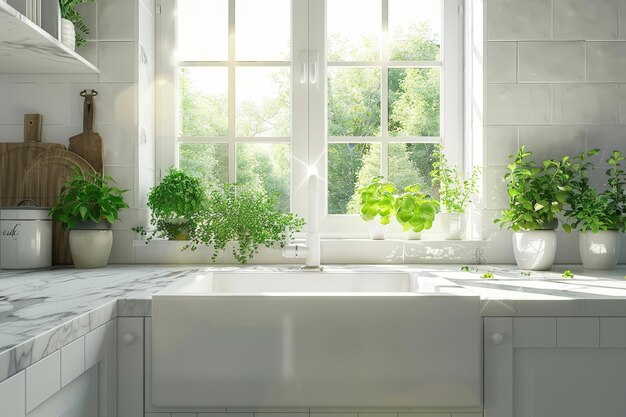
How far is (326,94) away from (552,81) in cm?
83

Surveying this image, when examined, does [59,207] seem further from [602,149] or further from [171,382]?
[602,149]

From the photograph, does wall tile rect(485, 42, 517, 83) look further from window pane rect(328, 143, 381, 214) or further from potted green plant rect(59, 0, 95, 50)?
potted green plant rect(59, 0, 95, 50)

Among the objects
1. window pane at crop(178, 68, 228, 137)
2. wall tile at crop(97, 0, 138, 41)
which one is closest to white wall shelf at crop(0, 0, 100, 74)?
wall tile at crop(97, 0, 138, 41)

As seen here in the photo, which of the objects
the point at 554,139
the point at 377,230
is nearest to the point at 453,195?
the point at 377,230

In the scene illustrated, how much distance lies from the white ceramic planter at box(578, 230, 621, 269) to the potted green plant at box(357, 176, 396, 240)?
2.14ft

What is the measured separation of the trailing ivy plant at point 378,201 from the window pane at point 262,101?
16.1 inches

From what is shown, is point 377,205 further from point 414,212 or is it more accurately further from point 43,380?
point 43,380

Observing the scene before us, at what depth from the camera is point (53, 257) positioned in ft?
5.92

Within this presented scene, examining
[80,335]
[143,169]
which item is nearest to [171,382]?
[80,335]

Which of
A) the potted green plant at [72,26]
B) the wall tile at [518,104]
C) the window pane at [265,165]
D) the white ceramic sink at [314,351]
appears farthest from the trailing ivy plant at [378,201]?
the potted green plant at [72,26]

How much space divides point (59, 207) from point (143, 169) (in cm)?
34

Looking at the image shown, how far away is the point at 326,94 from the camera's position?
2.06 meters

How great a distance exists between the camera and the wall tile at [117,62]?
6.13ft

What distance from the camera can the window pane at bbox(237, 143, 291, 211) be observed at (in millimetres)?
2080
